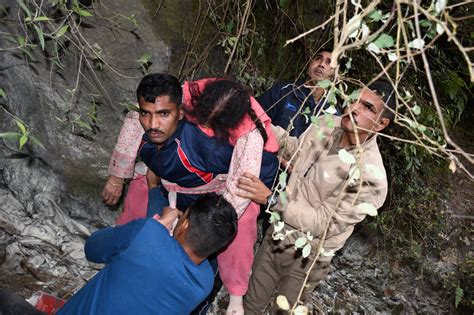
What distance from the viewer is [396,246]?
5.37 m

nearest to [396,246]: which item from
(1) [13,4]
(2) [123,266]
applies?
(2) [123,266]

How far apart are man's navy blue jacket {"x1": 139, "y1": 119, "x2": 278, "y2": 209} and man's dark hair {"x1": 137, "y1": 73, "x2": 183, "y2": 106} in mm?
164

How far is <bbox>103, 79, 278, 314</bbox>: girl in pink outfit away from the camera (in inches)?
98.7

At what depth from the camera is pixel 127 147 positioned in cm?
295

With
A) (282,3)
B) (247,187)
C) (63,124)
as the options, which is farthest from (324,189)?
(63,124)

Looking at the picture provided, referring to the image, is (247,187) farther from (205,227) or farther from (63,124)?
(63,124)

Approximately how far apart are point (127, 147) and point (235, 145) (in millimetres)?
816

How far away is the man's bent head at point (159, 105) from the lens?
2541 millimetres

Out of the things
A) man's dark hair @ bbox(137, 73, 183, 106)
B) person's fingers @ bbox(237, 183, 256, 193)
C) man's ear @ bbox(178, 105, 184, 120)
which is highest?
man's dark hair @ bbox(137, 73, 183, 106)

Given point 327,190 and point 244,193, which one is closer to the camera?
point 244,193

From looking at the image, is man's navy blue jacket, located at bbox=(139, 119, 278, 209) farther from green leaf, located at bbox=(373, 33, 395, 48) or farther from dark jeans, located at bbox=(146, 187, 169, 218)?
green leaf, located at bbox=(373, 33, 395, 48)

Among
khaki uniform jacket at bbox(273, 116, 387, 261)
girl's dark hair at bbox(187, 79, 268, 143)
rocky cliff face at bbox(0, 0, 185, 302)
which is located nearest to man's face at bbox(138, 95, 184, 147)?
girl's dark hair at bbox(187, 79, 268, 143)

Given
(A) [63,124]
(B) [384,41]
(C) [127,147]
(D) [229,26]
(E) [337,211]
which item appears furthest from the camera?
(D) [229,26]

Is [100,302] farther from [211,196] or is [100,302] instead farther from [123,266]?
[211,196]
